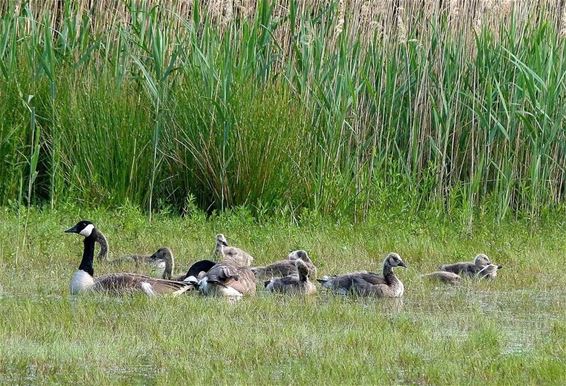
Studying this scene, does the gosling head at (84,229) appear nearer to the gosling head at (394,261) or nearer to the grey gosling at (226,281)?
the grey gosling at (226,281)

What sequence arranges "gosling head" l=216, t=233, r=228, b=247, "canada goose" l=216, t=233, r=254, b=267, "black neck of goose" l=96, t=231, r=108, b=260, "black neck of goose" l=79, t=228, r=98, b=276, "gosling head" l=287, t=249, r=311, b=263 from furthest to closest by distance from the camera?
"gosling head" l=216, t=233, r=228, b=247 → "canada goose" l=216, t=233, r=254, b=267 → "gosling head" l=287, t=249, r=311, b=263 → "black neck of goose" l=96, t=231, r=108, b=260 → "black neck of goose" l=79, t=228, r=98, b=276

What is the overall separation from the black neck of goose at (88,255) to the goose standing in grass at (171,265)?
0.57 metres

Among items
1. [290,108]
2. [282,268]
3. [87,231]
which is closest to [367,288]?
[282,268]

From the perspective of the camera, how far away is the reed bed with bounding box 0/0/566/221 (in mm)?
13102

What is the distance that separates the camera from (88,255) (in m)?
9.56

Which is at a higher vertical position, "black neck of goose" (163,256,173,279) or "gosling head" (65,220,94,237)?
"gosling head" (65,220,94,237)

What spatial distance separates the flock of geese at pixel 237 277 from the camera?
30.0ft

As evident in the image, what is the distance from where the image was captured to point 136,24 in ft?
43.8

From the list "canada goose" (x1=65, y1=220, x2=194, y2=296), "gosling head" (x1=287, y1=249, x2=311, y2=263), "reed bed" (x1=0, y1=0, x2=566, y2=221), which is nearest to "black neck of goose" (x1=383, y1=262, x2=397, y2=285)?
"gosling head" (x1=287, y1=249, x2=311, y2=263)

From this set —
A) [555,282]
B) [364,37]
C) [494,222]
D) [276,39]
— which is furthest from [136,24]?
[555,282]

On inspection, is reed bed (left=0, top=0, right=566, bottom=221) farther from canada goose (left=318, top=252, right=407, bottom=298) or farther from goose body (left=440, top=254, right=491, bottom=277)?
canada goose (left=318, top=252, right=407, bottom=298)

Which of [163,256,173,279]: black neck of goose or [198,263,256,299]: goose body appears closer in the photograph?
[198,263,256,299]: goose body

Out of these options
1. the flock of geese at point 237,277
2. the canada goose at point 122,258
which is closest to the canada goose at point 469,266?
the flock of geese at point 237,277

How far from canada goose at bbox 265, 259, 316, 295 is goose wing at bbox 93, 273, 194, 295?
732 mm
